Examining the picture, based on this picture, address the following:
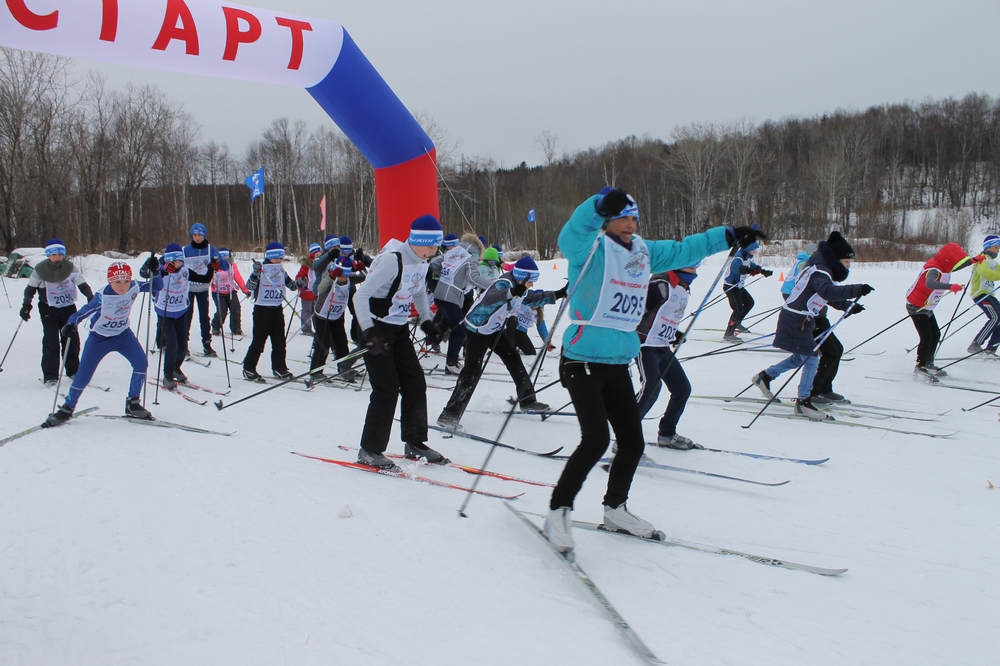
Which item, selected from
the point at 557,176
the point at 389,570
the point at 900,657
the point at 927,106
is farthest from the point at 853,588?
the point at 927,106

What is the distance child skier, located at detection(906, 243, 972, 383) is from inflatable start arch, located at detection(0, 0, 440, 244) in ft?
22.7

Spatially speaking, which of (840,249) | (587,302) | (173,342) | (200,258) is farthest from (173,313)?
(840,249)

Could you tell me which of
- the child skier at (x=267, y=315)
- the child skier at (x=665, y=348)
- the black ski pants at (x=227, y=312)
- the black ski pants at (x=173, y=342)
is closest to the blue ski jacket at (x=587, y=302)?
the child skier at (x=665, y=348)

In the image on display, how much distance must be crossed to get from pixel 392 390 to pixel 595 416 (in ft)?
5.93

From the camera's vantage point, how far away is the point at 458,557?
9.50 feet

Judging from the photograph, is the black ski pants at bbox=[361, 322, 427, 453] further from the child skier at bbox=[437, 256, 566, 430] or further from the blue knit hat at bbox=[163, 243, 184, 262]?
the blue knit hat at bbox=[163, 243, 184, 262]

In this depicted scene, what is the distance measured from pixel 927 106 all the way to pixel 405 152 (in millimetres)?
53103

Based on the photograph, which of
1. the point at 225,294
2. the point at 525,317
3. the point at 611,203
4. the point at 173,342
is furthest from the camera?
the point at 225,294

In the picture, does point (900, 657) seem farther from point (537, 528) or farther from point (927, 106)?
point (927, 106)

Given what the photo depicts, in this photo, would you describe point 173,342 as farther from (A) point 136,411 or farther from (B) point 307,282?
(B) point 307,282

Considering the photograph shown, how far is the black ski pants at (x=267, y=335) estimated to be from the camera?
7457 millimetres

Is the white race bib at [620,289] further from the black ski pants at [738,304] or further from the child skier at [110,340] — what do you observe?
the black ski pants at [738,304]

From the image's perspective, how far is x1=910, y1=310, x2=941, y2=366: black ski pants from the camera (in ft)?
24.8

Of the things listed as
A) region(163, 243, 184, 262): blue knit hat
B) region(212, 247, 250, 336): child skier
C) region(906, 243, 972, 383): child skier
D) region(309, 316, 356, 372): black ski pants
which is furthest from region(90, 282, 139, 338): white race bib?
region(906, 243, 972, 383): child skier
